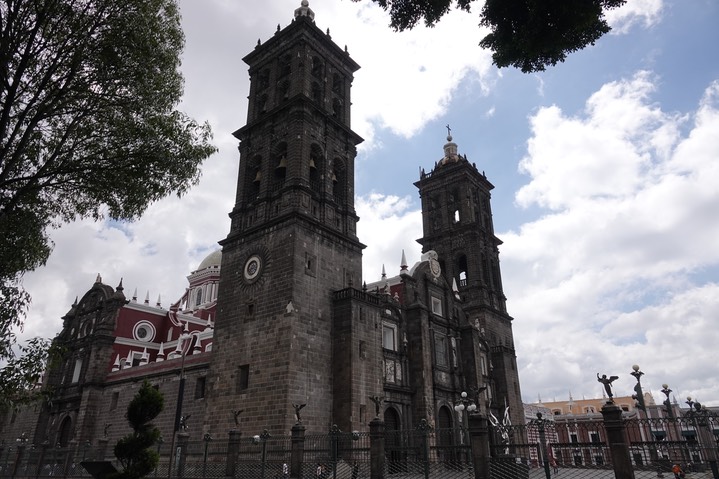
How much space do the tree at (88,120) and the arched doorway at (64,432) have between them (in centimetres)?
2742

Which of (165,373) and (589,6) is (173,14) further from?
(165,373)

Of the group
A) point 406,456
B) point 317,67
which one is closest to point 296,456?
point 406,456

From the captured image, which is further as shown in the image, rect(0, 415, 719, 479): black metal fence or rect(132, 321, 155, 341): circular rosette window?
rect(132, 321, 155, 341): circular rosette window

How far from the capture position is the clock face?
84.4 ft

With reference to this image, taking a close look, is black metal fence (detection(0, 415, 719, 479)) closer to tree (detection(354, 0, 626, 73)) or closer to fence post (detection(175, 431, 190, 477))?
fence post (detection(175, 431, 190, 477))

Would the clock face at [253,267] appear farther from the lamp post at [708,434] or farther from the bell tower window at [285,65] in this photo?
the lamp post at [708,434]

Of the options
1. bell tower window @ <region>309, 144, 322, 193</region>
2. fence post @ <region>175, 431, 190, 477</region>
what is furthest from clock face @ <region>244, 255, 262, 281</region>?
fence post @ <region>175, 431, 190, 477</region>

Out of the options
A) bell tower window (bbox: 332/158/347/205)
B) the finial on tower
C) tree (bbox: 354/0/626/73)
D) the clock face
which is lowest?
tree (bbox: 354/0/626/73)

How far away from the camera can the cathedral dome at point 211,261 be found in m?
50.8

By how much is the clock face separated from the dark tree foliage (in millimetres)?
10979

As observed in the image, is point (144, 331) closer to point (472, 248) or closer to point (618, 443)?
point (472, 248)

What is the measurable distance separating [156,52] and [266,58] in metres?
21.4

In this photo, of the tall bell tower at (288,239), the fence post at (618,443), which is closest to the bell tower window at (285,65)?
the tall bell tower at (288,239)

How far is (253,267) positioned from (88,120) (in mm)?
14735
